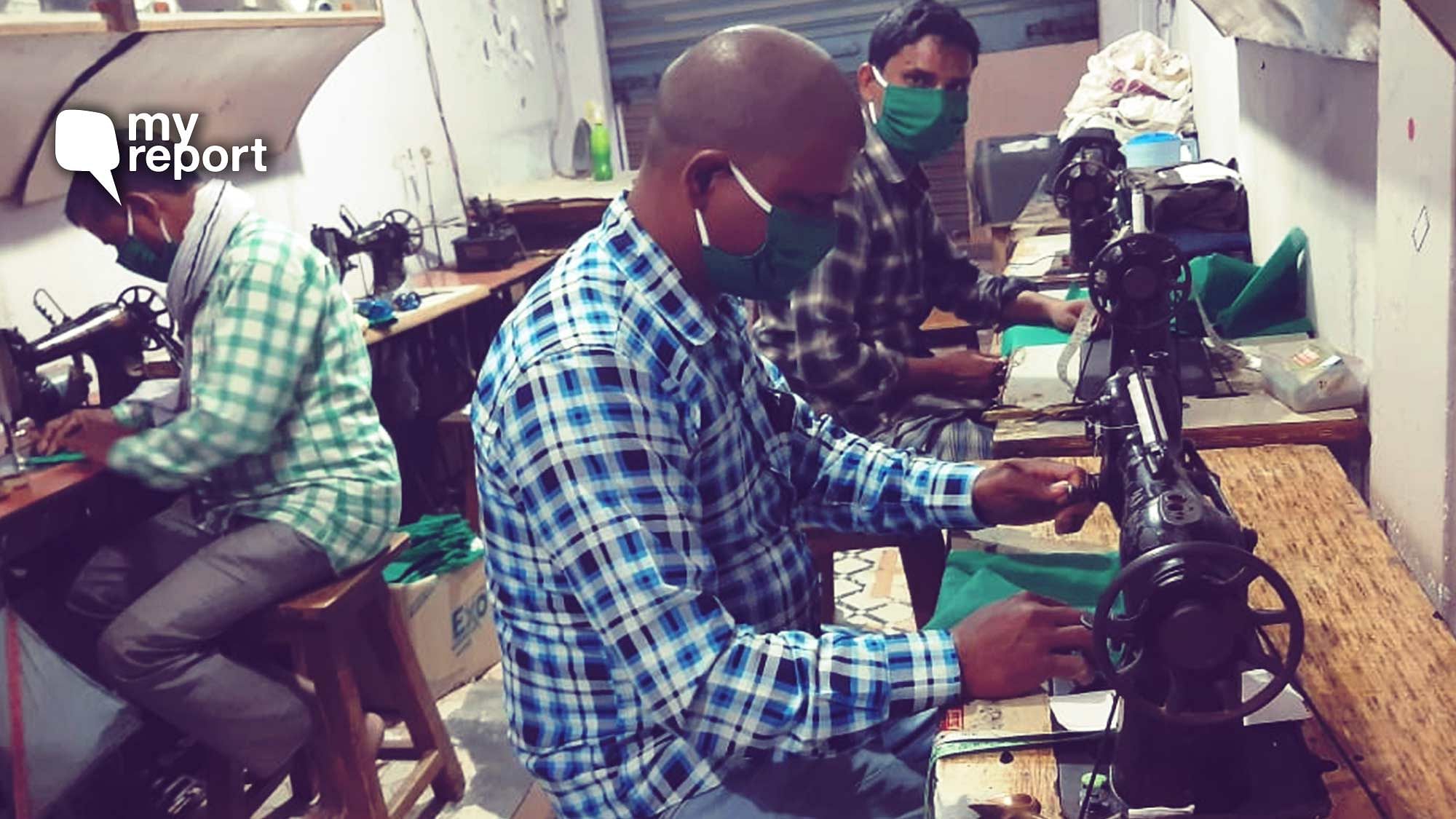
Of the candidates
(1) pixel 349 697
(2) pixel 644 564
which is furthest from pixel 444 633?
(2) pixel 644 564

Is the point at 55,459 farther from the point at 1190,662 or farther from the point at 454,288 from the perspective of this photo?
the point at 1190,662

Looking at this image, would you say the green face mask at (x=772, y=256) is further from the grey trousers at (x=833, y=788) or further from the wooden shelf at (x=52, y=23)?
the wooden shelf at (x=52, y=23)

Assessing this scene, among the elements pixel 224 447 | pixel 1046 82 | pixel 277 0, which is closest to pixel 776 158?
pixel 224 447

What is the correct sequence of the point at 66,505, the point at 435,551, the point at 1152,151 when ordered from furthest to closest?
the point at 1152,151 < the point at 435,551 < the point at 66,505

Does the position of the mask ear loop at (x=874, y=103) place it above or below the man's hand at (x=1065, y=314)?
above

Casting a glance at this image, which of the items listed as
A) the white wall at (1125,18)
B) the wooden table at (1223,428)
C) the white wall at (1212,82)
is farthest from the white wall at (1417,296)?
the white wall at (1125,18)

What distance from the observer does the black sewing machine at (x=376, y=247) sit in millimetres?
3660

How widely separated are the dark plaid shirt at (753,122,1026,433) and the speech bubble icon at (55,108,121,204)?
158 cm

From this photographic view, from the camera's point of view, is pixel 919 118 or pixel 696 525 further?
pixel 919 118

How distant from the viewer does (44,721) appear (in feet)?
7.89

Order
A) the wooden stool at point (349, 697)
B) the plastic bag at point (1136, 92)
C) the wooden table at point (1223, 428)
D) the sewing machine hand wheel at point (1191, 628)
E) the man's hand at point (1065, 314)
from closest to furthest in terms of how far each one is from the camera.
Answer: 1. the sewing machine hand wheel at point (1191, 628)
2. the wooden table at point (1223, 428)
3. the wooden stool at point (349, 697)
4. the man's hand at point (1065, 314)
5. the plastic bag at point (1136, 92)

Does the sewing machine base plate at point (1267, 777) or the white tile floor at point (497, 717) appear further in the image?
the white tile floor at point (497, 717)

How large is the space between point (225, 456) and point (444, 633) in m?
0.98

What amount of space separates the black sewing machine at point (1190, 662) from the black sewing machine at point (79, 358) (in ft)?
7.12
